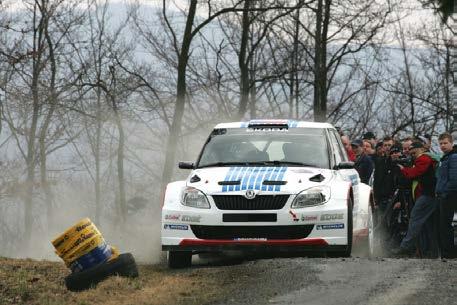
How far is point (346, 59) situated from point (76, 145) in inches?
626

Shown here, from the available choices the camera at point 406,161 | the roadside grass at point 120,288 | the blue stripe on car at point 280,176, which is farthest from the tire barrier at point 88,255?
the camera at point 406,161

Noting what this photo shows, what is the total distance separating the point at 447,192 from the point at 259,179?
4.00 meters

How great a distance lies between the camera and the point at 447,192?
1496 cm

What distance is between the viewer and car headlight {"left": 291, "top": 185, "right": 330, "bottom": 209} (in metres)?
12.0

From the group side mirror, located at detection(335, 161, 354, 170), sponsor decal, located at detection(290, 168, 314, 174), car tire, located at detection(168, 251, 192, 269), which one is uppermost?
side mirror, located at detection(335, 161, 354, 170)

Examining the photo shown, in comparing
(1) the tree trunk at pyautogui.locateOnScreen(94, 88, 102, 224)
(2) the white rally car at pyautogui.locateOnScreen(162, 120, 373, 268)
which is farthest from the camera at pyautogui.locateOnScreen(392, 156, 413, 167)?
(1) the tree trunk at pyautogui.locateOnScreen(94, 88, 102, 224)

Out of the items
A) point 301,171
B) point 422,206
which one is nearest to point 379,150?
point 422,206

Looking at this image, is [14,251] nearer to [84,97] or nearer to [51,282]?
[84,97]

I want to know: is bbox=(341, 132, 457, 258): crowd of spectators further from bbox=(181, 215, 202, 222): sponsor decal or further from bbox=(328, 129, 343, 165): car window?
bbox=(181, 215, 202, 222): sponsor decal

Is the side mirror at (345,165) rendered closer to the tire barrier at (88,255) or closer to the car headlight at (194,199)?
the car headlight at (194,199)

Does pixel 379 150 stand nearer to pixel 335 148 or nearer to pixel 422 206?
pixel 422 206

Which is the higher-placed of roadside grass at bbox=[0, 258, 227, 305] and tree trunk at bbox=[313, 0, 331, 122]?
tree trunk at bbox=[313, 0, 331, 122]

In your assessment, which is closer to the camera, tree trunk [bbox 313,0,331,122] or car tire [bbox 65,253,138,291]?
car tire [bbox 65,253,138,291]

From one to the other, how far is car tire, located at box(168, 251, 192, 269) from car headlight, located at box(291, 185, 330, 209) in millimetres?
1468
